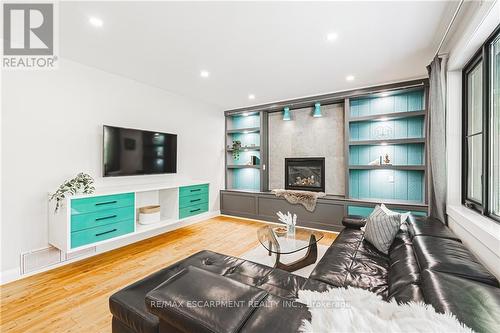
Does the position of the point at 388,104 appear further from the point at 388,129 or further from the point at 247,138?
the point at 247,138

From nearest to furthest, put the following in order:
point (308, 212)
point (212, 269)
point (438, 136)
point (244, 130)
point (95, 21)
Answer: point (212, 269) → point (95, 21) → point (438, 136) → point (308, 212) → point (244, 130)

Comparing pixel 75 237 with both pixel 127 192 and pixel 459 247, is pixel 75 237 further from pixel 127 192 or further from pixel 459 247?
pixel 459 247

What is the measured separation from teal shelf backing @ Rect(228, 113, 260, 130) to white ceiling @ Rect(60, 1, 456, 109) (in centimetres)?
173

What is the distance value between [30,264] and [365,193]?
Result: 16.0 ft

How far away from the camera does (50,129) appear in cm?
267

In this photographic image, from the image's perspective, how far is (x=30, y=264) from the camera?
2498mm

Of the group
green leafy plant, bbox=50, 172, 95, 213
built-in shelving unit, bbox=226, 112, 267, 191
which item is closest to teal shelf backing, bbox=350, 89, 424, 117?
built-in shelving unit, bbox=226, 112, 267, 191

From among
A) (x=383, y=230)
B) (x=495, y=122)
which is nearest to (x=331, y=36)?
(x=495, y=122)

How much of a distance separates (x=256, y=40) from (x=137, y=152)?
2.35 meters

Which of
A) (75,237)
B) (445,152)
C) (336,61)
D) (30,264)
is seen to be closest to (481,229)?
(445,152)

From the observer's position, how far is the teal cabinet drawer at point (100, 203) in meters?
2.50

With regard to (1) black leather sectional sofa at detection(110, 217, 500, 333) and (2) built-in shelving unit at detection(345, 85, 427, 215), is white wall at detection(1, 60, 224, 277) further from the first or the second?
(2) built-in shelving unit at detection(345, 85, 427, 215)

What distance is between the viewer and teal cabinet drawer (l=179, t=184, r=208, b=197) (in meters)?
3.81

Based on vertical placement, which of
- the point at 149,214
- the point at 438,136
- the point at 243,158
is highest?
the point at 438,136
